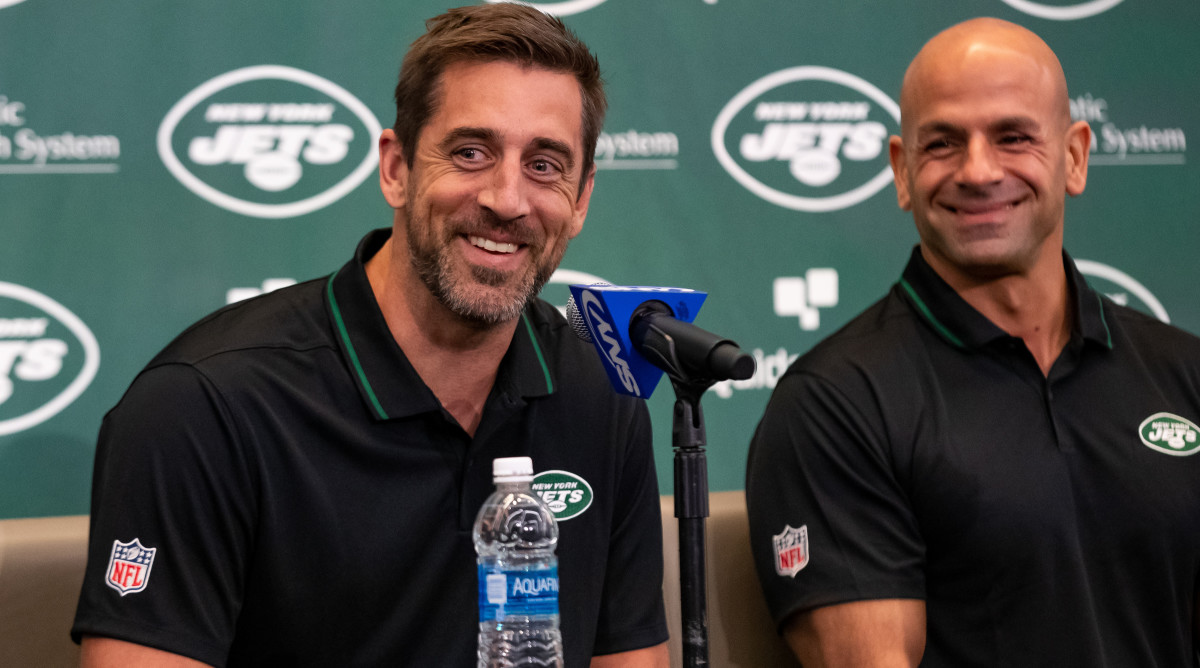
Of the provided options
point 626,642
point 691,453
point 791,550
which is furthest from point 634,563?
point 691,453

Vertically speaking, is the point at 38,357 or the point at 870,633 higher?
the point at 38,357

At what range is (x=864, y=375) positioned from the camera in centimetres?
190

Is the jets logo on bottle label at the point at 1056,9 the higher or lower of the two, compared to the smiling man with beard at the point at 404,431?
higher

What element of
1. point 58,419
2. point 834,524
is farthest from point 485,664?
point 58,419

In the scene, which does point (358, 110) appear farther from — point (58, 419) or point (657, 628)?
point (657, 628)

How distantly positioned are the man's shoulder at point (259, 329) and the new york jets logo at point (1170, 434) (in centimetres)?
142

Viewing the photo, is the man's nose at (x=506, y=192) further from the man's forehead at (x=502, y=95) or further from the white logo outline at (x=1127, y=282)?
the white logo outline at (x=1127, y=282)

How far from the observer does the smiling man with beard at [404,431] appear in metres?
1.44

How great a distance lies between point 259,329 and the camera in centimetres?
160

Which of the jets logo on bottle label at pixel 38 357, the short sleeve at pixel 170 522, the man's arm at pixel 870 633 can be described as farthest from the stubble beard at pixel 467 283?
the jets logo on bottle label at pixel 38 357

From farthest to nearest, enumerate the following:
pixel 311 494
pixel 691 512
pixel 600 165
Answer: pixel 600 165 → pixel 311 494 → pixel 691 512

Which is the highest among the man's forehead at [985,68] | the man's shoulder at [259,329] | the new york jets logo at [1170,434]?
the man's forehead at [985,68]

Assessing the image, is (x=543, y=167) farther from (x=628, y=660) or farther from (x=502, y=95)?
(x=628, y=660)

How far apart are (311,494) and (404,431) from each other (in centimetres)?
16
